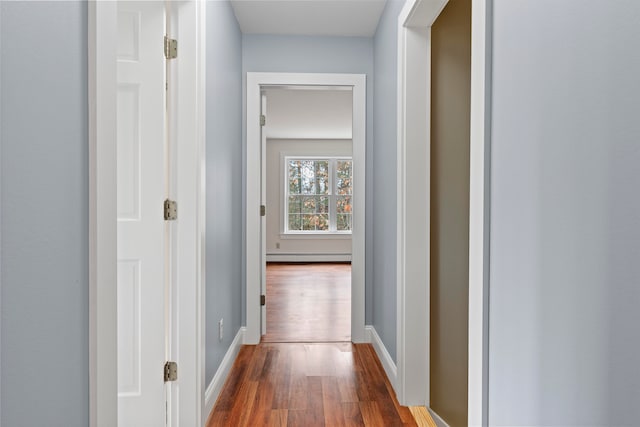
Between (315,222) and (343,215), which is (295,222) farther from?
(343,215)

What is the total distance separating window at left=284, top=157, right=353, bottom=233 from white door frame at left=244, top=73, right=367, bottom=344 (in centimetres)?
525

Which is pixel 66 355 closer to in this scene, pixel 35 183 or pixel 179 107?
pixel 35 183

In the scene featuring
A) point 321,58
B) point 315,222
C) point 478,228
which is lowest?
point 315,222

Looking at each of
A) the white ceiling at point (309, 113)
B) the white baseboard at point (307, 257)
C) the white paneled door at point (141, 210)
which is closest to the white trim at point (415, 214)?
the white paneled door at point (141, 210)

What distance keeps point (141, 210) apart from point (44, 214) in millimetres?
1118

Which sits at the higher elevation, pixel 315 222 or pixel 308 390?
pixel 315 222

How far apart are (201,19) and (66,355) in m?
1.69

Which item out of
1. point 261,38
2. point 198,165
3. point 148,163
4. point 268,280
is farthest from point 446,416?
point 268,280

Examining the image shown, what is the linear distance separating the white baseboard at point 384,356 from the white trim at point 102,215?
6.15 ft

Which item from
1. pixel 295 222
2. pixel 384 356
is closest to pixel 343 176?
pixel 295 222

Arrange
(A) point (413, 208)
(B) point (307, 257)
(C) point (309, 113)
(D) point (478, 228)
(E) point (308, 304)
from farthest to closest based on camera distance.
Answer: (B) point (307, 257)
(C) point (309, 113)
(E) point (308, 304)
(A) point (413, 208)
(D) point (478, 228)

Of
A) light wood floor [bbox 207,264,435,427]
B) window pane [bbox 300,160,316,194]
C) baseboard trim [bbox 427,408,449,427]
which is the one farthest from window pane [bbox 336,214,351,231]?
baseboard trim [bbox 427,408,449,427]

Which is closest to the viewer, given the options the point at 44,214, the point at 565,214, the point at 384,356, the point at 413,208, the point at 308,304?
the point at 44,214

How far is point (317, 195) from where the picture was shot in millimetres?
8828
